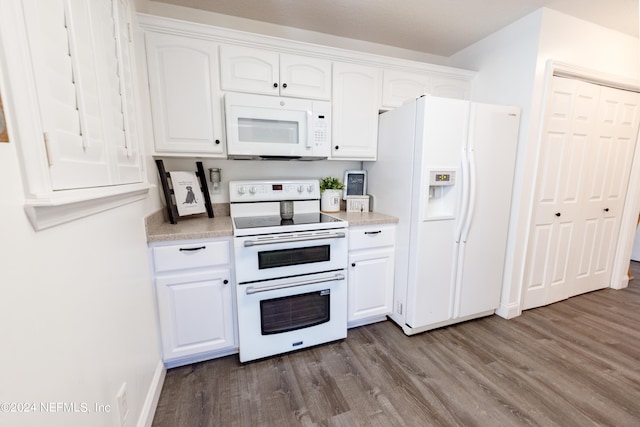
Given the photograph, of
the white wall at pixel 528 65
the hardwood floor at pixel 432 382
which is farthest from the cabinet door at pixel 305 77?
the hardwood floor at pixel 432 382

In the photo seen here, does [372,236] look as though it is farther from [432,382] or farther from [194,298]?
[194,298]

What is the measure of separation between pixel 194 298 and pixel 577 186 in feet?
11.3

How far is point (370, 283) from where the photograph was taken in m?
2.15

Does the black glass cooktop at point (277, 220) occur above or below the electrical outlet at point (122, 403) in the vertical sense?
above

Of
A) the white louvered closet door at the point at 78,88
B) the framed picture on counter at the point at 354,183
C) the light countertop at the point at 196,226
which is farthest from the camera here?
the framed picture on counter at the point at 354,183

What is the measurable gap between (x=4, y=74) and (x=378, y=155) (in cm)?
Result: 222

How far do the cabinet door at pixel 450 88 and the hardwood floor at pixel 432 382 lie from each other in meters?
2.15

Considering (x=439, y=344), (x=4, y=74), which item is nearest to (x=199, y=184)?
(x=4, y=74)

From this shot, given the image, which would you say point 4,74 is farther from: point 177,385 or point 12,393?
point 177,385

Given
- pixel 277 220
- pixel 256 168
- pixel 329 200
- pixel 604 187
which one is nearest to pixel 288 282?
pixel 277 220

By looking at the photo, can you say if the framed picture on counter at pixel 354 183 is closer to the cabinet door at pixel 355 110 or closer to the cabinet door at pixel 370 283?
the cabinet door at pixel 355 110

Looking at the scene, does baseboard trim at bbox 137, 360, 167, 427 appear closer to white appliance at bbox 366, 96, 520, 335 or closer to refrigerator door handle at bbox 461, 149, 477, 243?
white appliance at bbox 366, 96, 520, 335

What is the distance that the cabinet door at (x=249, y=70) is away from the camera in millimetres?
1842

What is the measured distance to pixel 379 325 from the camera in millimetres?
2266
